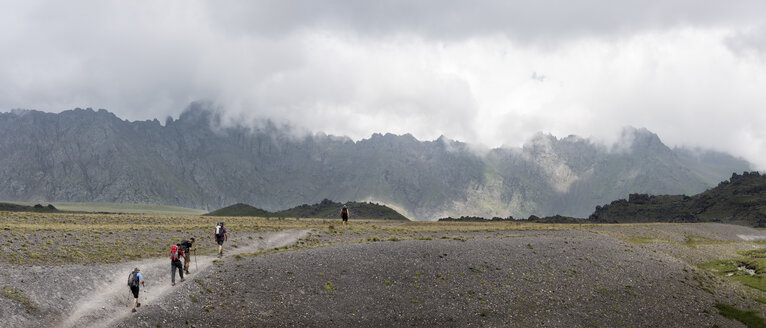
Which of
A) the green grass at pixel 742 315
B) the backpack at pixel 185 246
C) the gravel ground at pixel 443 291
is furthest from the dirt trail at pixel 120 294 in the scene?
the green grass at pixel 742 315

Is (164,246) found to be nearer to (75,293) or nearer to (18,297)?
(75,293)

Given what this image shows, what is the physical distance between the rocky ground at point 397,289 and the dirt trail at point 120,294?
112mm

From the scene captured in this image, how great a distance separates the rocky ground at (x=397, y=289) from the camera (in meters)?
32.2

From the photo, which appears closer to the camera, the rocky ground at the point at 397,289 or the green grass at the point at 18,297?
the green grass at the point at 18,297

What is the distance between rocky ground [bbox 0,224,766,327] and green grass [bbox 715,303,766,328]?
3.96 ft

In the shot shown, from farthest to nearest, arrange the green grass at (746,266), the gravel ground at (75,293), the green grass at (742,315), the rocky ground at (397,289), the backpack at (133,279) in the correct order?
1. the green grass at (746,266)
2. the green grass at (742,315)
3. the rocky ground at (397,289)
4. the backpack at (133,279)
5. the gravel ground at (75,293)

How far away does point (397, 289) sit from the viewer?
43.0 meters

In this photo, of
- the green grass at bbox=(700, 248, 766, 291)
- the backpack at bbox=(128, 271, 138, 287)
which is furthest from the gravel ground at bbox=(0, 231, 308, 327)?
the green grass at bbox=(700, 248, 766, 291)

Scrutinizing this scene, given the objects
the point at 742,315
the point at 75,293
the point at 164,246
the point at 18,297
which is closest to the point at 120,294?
the point at 75,293

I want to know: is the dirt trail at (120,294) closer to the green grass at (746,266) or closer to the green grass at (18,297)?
the green grass at (18,297)

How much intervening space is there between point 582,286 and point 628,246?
1072 inches

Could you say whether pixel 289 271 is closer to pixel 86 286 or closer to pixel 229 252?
pixel 229 252

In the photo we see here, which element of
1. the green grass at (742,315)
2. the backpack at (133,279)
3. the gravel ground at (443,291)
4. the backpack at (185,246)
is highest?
the backpack at (185,246)

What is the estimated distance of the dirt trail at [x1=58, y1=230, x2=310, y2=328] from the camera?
29047 mm
